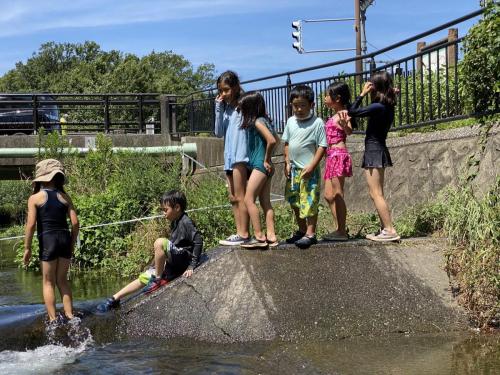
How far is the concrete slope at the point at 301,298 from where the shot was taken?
19.8 ft

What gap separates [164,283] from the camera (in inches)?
263

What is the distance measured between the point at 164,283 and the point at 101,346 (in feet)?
2.85

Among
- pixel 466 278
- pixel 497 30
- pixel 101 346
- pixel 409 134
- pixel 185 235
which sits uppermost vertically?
→ pixel 497 30

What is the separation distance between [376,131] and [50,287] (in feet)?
10.7

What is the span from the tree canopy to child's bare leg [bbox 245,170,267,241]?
51809 mm

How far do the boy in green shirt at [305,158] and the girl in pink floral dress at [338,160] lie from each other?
0.26 meters

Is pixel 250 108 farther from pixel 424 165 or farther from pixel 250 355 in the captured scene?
pixel 424 165

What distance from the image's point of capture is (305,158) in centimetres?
675

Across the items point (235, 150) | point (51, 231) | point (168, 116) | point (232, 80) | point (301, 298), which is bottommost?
point (301, 298)

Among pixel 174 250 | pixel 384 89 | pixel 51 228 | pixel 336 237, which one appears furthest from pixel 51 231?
pixel 384 89

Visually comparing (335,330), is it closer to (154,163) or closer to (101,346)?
(101,346)

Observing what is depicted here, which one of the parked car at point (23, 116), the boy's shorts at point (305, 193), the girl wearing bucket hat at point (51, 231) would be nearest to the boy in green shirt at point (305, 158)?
the boy's shorts at point (305, 193)

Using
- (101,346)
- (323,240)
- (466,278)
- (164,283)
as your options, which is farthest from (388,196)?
(101,346)

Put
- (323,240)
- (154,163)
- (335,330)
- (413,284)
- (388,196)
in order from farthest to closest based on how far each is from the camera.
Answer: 1. (154,163)
2. (388,196)
3. (323,240)
4. (413,284)
5. (335,330)
